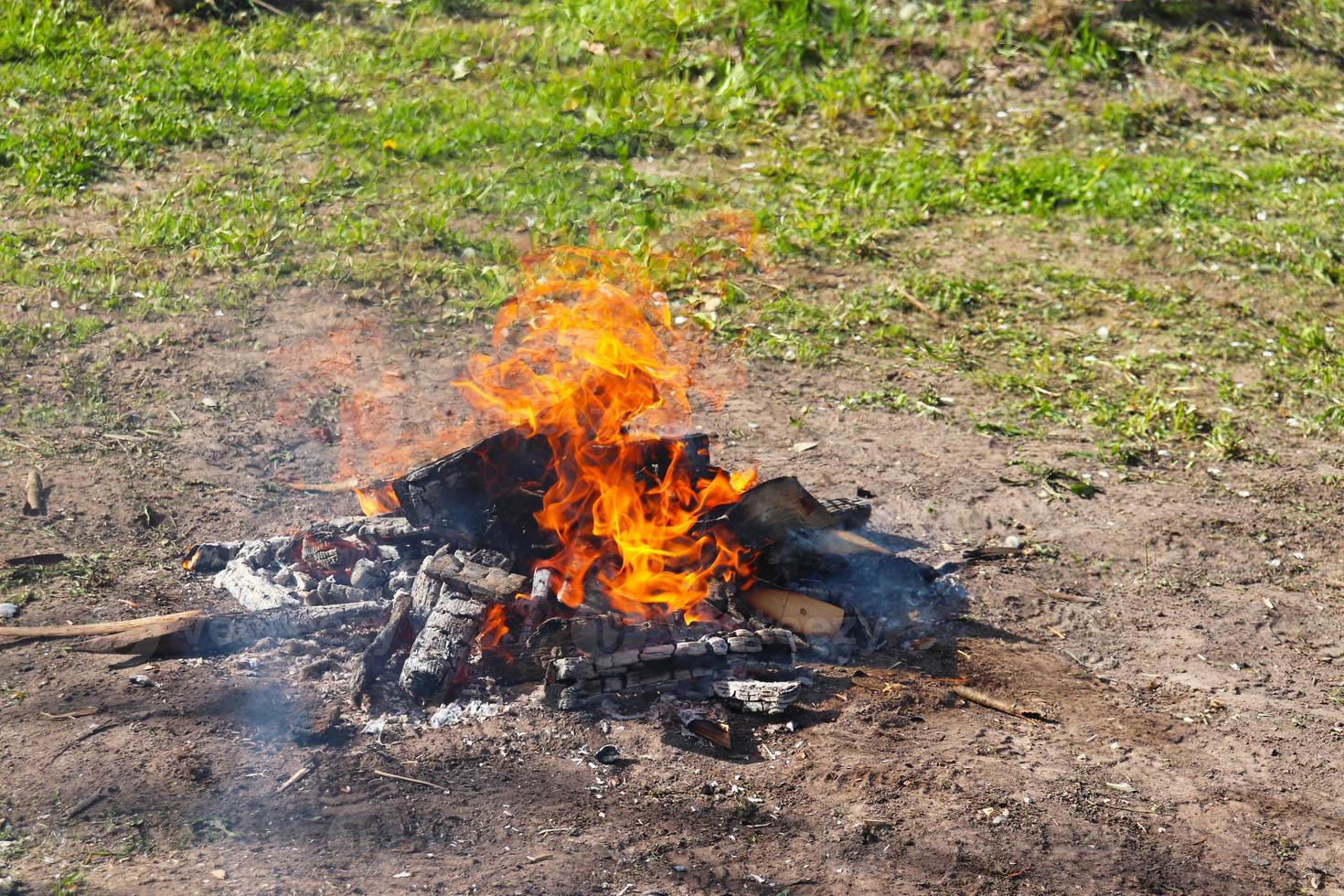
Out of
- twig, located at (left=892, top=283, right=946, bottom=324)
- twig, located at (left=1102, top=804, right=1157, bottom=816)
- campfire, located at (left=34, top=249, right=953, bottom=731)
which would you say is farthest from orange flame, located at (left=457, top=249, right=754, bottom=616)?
twig, located at (left=892, top=283, right=946, bottom=324)

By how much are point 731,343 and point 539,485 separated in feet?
8.57

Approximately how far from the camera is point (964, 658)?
16.8 ft

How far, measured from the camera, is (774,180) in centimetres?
930

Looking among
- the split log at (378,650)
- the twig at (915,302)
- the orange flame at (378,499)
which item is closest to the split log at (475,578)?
the split log at (378,650)

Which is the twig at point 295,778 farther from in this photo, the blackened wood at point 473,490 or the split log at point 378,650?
the blackened wood at point 473,490

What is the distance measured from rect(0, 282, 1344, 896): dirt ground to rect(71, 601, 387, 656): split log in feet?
0.31

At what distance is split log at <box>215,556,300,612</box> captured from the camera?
501 cm

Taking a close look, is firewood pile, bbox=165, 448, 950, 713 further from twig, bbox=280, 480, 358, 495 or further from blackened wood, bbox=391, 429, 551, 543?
twig, bbox=280, 480, 358, 495

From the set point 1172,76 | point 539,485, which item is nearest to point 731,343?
point 539,485

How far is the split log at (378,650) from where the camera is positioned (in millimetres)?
4508

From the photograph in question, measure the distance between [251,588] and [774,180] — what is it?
18.1ft

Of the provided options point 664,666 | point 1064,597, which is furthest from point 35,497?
point 1064,597

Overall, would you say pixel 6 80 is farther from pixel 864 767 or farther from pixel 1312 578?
pixel 1312 578

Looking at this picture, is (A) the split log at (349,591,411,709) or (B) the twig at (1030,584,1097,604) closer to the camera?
(A) the split log at (349,591,411,709)
